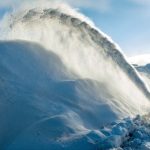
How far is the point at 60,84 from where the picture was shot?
66.7 feet

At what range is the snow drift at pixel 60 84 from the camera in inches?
688

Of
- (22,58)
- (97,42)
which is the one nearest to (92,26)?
(97,42)

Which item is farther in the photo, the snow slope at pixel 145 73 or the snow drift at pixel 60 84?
the snow slope at pixel 145 73

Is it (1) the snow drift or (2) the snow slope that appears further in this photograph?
(2) the snow slope

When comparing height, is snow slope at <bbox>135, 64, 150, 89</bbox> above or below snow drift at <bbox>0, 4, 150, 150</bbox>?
above

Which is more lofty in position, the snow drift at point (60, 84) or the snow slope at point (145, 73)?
the snow slope at point (145, 73)

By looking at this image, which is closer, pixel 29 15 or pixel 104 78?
pixel 104 78

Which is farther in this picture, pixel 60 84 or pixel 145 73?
pixel 145 73

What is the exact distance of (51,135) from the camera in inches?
677

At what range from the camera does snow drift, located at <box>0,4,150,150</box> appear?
17.5 meters

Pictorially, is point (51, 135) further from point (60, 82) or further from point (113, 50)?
point (113, 50)

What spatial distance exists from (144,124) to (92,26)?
9.14 meters

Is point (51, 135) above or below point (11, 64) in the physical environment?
below

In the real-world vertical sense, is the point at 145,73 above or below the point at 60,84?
above
